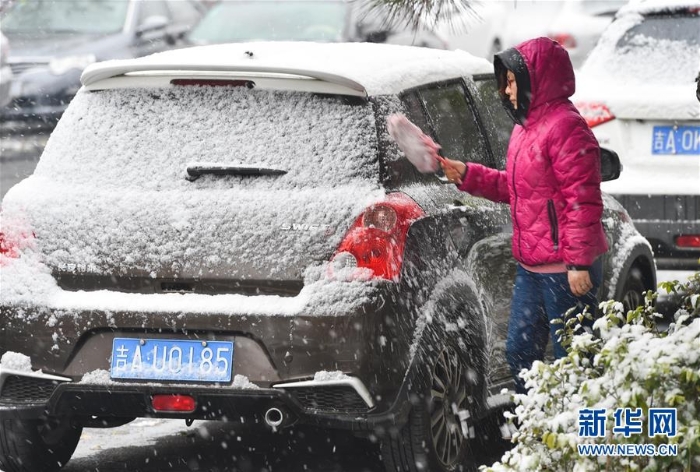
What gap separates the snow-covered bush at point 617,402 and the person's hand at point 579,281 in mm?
1340

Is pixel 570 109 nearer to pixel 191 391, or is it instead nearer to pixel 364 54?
pixel 364 54

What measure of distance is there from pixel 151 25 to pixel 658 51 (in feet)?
34.9

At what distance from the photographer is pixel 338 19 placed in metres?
18.9

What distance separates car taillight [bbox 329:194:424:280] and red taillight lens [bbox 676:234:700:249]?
3.69 metres

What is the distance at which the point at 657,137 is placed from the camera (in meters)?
8.95

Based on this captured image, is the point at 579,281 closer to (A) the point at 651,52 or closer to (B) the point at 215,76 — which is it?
(B) the point at 215,76

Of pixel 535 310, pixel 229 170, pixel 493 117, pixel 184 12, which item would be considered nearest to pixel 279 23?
pixel 184 12

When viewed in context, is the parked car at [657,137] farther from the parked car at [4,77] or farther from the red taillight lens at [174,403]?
the parked car at [4,77]

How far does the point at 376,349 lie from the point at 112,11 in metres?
15.0

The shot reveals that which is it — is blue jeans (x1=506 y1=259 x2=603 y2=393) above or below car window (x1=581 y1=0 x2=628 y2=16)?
above

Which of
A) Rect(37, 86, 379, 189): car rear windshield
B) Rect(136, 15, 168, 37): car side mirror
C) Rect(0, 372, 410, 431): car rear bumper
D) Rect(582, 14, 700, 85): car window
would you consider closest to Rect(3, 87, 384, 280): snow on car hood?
Rect(37, 86, 379, 189): car rear windshield

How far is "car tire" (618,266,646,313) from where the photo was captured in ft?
24.4

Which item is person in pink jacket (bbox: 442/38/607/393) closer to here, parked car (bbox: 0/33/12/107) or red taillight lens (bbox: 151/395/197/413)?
red taillight lens (bbox: 151/395/197/413)

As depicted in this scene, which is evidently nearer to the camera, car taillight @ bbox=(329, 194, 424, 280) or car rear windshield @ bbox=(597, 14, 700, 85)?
car taillight @ bbox=(329, 194, 424, 280)
